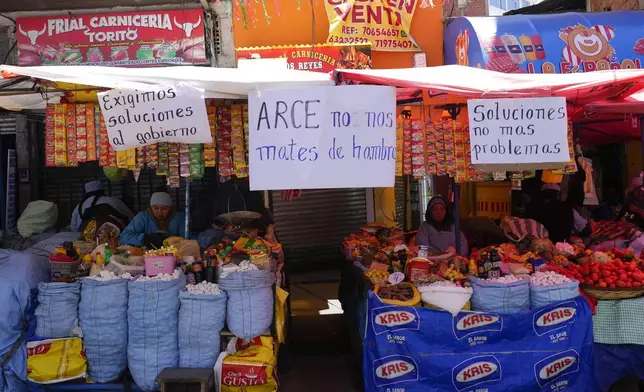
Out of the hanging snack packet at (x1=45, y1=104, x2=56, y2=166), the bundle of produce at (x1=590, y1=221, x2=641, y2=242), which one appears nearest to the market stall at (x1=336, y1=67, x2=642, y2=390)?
the bundle of produce at (x1=590, y1=221, x2=641, y2=242)

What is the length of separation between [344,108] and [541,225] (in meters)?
3.73

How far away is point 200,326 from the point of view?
15.0ft

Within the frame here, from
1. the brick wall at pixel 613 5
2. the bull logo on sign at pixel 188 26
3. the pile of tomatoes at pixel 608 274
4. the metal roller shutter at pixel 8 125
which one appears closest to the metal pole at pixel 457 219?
the pile of tomatoes at pixel 608 274

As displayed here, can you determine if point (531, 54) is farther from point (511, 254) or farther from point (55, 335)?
point (55, 335)

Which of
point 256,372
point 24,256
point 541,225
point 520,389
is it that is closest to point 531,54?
point 541,225

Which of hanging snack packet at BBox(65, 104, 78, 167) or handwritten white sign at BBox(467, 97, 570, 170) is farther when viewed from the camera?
hanging snack packet at BBox(65, 104, 78, 167)

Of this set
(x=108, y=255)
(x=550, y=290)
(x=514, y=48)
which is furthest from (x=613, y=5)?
(x=108, y=255)

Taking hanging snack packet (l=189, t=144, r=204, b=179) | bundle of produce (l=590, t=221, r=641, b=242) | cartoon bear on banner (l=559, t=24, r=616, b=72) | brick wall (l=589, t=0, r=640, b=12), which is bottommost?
bundle of produce (l=590, t=221, r=641, b=242)

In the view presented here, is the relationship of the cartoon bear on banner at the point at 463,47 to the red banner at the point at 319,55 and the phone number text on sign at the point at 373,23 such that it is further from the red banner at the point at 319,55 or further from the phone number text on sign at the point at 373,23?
the red banner at the point at 319,55

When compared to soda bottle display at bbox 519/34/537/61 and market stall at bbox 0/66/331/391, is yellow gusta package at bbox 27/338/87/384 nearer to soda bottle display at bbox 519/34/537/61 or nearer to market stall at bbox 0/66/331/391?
market stall at bbox 0/66/331/391

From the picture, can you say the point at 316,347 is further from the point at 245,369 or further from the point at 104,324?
the point at 104,324

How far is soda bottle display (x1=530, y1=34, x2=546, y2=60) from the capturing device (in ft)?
24.7

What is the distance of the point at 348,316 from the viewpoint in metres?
6.30

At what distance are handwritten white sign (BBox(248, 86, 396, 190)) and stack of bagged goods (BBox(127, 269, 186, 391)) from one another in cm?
130
